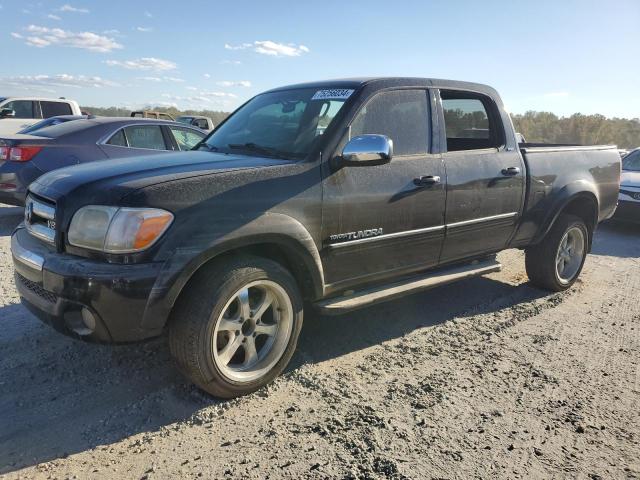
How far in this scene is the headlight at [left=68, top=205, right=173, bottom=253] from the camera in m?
2.63

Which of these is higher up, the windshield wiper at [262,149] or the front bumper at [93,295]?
the windshield wiper at [262,149]

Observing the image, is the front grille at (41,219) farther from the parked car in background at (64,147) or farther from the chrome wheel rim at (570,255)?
the chrome wheel rim at (570,255)

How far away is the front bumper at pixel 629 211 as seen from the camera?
9211 mm

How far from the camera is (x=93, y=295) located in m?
2.62

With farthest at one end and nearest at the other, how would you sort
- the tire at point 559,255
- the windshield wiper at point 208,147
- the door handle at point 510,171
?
1. the tire at point 559,255
2. the door handle at point 510,171
3. the windshield wiper at point 208,147

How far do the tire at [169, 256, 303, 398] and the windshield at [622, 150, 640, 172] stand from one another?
964 cm

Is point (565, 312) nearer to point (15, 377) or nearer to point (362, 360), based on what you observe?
point (362, 360)

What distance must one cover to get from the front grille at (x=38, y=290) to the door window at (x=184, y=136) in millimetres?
5207

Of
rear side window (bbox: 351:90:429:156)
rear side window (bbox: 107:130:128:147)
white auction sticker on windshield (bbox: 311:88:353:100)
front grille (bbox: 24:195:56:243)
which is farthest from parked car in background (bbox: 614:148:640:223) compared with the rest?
front grille (bbox: 24:195:56:243)

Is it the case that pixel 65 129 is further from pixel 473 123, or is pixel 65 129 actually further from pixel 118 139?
pixel 473 123

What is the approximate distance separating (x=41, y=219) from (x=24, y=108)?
46.5ft

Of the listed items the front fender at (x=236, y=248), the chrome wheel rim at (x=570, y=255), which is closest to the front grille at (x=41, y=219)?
the front fender at (x=236, y=248)

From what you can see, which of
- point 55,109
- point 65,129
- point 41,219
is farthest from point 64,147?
point 55,109

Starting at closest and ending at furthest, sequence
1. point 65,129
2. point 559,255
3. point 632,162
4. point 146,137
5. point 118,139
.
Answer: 1. point 559,255
2. point 65,129
3. point 118,139
4. point 146,137
5. point 632,162
